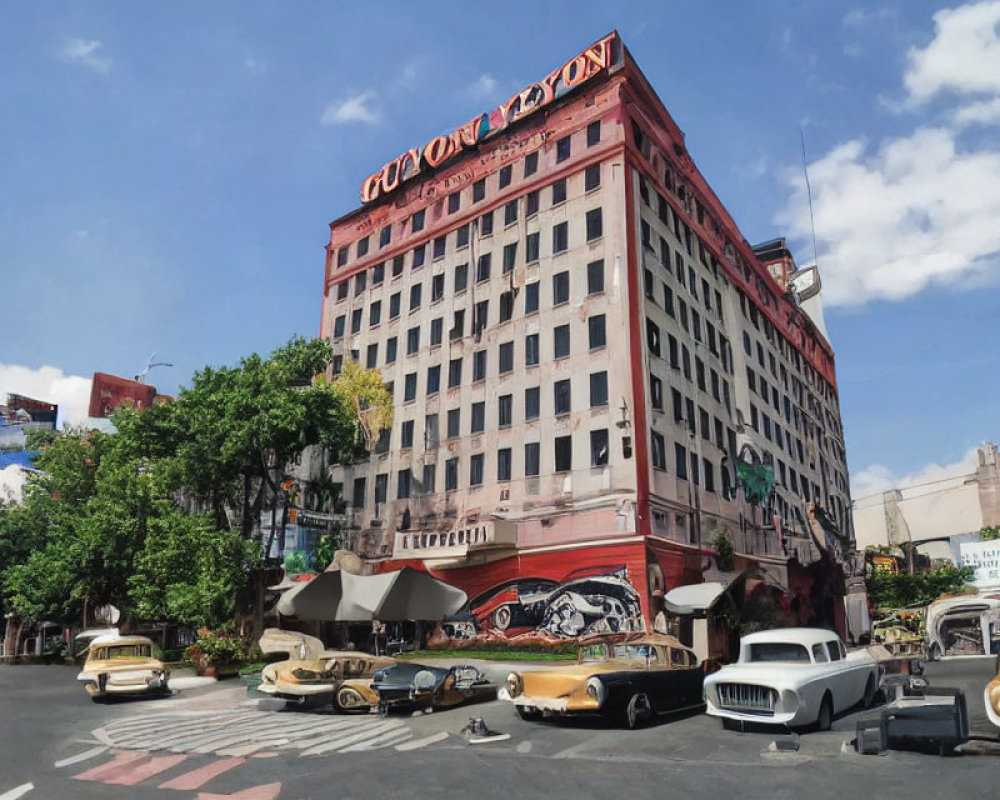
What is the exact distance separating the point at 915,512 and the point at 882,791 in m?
100

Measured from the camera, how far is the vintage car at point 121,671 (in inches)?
810

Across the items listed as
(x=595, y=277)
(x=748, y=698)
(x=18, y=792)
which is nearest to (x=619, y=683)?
(x=748, y=698)

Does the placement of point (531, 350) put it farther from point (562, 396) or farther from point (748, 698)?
point (748, 698)

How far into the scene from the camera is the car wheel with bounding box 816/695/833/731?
1428cm

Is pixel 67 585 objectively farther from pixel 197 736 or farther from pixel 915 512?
pixel 915 512

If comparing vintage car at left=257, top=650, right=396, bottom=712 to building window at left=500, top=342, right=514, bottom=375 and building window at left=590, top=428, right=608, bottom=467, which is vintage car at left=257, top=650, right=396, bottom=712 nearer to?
building window at left=590, top=428, right=608, bottom=467

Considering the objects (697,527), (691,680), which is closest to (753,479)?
(697,527)

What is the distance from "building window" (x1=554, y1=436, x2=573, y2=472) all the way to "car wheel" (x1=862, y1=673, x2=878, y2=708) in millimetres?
17397

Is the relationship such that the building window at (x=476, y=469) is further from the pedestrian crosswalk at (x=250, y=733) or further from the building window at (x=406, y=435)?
the pedestrian crosswalk at (x=250, y=733)

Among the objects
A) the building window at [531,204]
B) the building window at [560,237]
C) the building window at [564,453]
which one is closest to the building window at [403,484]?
the building window at [564,453]

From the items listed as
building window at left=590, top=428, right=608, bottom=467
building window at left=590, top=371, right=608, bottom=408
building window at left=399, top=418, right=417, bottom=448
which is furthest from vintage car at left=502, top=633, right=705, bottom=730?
building window at left=399, top=418, right=417, bottom=448

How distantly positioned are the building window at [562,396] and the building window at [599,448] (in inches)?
82.3

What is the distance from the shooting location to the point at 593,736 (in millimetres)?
13922

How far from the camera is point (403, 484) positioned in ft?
133
